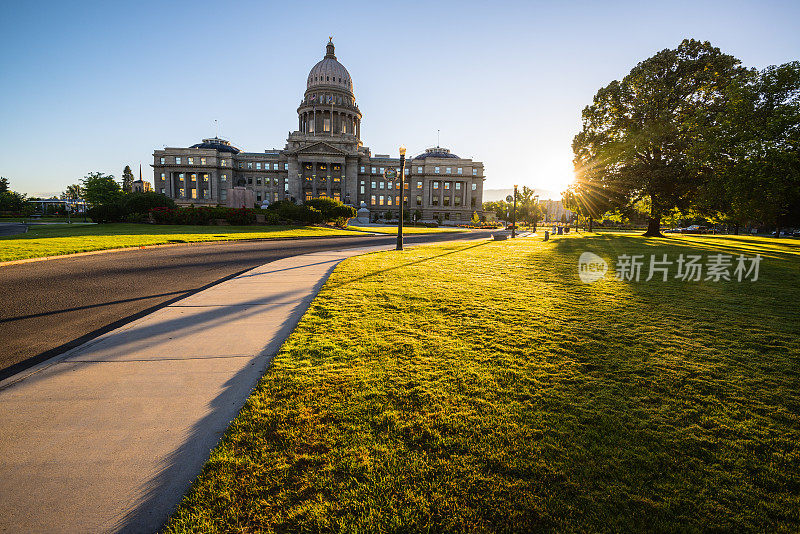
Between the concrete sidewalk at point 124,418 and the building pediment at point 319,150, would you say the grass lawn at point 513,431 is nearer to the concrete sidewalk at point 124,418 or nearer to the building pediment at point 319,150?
the concrete sidewalk at point 124,418

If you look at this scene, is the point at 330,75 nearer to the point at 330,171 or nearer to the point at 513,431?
the point at 330,171

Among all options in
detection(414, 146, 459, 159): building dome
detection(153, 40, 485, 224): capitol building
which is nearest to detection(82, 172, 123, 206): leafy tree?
detection(153, 40, 485, 224): capitol building

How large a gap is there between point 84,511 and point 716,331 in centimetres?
789

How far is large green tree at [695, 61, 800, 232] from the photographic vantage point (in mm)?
19609

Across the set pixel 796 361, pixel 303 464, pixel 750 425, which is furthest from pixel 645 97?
pixel 303 464

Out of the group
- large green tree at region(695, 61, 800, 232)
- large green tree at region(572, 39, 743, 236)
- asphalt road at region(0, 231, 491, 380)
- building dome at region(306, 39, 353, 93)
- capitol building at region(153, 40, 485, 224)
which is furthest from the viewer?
building dome at region(306, 39, 353, 93)

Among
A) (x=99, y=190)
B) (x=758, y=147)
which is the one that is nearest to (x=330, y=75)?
(x=99, y=190)

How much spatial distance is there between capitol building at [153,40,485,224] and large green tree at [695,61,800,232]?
214ft

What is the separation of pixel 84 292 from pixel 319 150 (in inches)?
3241

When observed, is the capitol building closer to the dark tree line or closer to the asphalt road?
the dark tree line

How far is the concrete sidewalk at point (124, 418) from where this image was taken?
7.07 feet

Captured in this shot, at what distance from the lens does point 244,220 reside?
3469cm

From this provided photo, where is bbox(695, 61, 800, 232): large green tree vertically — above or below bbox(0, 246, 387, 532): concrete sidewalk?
above

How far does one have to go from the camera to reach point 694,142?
94.0 feet
